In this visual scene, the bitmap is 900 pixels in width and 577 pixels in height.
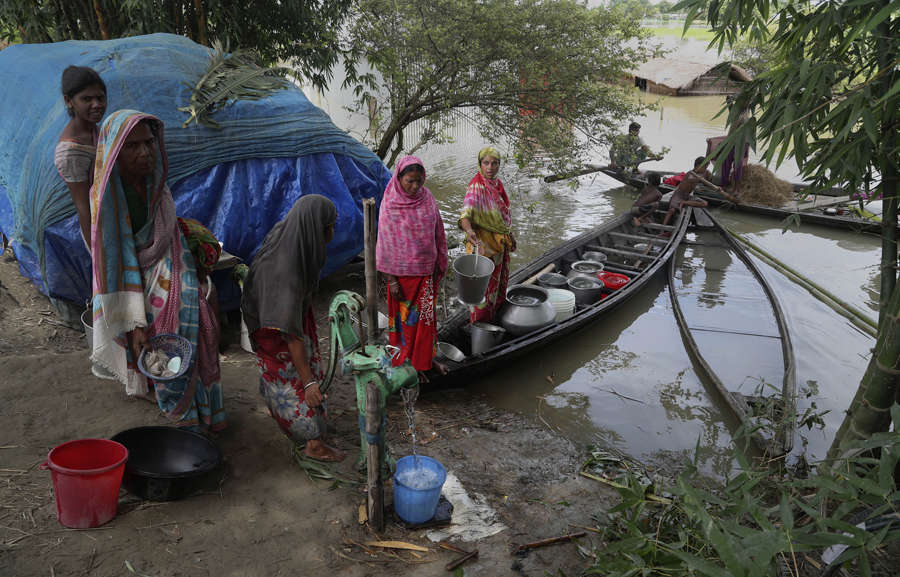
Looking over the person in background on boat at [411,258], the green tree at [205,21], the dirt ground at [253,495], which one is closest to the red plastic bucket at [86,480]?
the dirt ground at [253,495]

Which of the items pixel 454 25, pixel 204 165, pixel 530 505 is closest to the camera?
pixel 530 505

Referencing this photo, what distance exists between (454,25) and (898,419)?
6416mm

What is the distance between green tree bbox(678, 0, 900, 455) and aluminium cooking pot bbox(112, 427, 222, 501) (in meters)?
2.90

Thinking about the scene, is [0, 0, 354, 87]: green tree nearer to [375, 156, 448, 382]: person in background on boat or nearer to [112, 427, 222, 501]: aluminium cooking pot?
[375, 156, 448, 382]: person in background on boat

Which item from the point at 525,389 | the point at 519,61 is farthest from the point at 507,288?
the point at 519,61

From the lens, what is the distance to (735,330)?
651 centimetres

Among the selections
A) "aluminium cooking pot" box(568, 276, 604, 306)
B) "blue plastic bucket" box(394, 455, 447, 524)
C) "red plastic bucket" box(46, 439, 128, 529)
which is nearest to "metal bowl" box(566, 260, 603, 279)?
"aluminium cooking pot" box(568, 276, 604, 306)

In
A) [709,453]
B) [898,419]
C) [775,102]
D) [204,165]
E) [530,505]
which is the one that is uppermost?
[775,102]

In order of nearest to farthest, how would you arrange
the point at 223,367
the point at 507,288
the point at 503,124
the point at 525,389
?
the point at 223,367 < the point at 525,389 < the point at 507,288 < the point at 503,124

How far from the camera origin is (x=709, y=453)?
14.8 ft

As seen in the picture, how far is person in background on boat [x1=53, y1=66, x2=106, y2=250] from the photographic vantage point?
2.85 meters

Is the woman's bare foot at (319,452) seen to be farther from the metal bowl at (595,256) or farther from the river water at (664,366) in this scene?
the metal bowl at (595,256)

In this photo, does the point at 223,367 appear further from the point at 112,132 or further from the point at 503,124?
the point at 503,124

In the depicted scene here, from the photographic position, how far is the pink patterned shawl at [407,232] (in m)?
4.19
